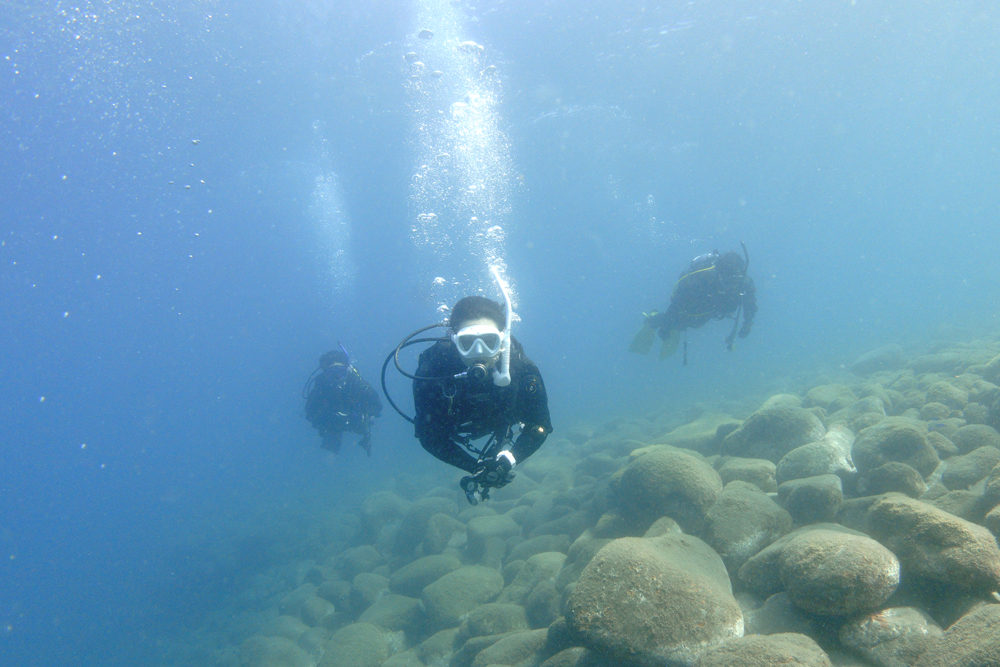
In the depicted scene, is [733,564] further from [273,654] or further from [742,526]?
[273,654]

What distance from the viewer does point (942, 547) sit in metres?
3.06

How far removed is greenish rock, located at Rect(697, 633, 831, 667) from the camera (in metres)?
2.52

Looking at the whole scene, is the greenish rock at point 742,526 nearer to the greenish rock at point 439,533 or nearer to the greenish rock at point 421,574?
the greenish rock at point 421,574

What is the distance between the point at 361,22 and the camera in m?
19.2

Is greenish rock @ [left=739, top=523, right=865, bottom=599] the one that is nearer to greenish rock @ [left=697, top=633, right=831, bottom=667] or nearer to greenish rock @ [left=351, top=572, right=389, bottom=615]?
greenish rock @ [left=697, top=633, right=831, bottom=667]

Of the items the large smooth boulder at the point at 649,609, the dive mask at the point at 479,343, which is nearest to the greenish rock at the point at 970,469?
the large smooth boulder at the point at 649,609

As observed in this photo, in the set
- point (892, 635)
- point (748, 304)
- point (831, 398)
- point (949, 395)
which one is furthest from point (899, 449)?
point (748, 304)

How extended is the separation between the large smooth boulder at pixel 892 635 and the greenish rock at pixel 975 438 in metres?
3.57

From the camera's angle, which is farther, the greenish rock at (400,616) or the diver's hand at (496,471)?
the greenish rock at (400,616)

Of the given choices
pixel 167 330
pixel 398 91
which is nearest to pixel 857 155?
pixel 398 91

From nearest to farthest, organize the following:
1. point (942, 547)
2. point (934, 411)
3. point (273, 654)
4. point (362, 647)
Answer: point (942, 547) < point (362, 647) < point (934, 411) < point (273, 654)

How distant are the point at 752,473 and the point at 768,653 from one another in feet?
12.1

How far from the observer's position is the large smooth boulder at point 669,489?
16.9ft

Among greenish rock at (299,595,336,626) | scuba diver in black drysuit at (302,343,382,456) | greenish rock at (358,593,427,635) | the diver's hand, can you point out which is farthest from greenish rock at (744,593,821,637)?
scuba diver in black drysuit at (302,343,382,456)
